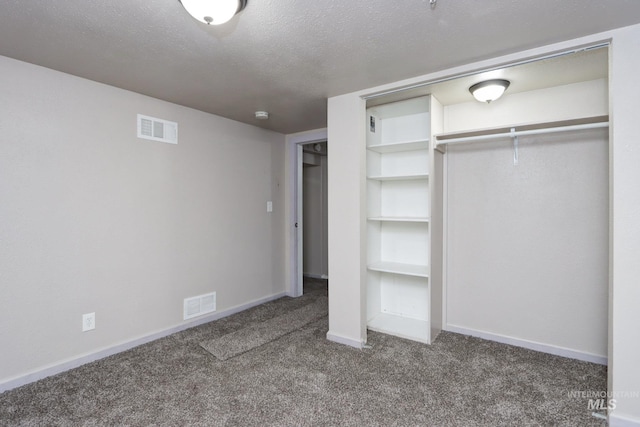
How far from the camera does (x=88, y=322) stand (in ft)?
8.34

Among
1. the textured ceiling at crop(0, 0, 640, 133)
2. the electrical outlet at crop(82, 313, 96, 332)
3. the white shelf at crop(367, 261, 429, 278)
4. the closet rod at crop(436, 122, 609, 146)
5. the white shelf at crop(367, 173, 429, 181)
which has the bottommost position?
the electrical outlet at crop(82, 313, 96, 332)

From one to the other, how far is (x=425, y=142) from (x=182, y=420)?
2733 mm

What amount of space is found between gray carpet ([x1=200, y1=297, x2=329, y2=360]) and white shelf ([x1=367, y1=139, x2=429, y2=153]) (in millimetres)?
1917

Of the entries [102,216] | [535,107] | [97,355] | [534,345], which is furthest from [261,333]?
[535,107]

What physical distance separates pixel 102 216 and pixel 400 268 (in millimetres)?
2632

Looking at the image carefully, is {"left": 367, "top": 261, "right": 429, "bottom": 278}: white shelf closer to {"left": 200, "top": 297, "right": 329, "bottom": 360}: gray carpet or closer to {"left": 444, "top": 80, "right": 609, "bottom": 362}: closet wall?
{"left": 444, "top": 80, "right": 609, "bottom": 362}: closet wall

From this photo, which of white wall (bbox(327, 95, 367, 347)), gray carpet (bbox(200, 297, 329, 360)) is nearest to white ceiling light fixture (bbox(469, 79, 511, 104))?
white wall (bbox(327, 95, 367, 347))

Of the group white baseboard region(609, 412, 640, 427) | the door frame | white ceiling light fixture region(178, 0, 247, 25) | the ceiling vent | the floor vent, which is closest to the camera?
white ceiling light fixture region(178, 0, 247, 25)

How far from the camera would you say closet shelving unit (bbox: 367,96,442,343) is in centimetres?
313

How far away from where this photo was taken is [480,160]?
297 centimetres

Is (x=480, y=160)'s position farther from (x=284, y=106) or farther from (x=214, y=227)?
(x=214, y=227)

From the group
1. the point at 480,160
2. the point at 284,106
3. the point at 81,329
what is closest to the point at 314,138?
the point at 284,106

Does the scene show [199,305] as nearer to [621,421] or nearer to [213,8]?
[213,8]

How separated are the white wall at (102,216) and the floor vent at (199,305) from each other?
0.07 metres
